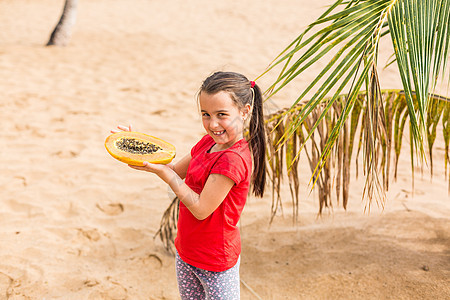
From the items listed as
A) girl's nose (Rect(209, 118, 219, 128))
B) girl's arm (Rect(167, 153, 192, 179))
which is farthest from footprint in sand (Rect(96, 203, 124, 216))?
girl's nose (Rect(209, 118, 219, 128))

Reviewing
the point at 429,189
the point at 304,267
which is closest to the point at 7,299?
the point at 304,267

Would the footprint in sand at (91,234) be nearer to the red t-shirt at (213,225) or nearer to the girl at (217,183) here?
the girl at (217,183)

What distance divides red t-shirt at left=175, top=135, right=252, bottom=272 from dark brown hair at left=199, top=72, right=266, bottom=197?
7 centimetres

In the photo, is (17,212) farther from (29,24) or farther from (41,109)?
(29,24)

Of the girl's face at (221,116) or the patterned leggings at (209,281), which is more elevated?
the girl's face at (221,116)

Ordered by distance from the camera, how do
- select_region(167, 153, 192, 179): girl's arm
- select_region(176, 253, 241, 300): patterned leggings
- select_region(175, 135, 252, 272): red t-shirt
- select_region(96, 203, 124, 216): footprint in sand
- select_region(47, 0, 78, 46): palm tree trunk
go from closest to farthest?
select_region(175, 135, 252, 272): red t-shirt < select_region(176, 253, 241, 300): patterned leggings < select_region(167, 153, 192, 179): girl's arm < select_region(96, 203, 124, 216): footprint in sand < select_region(47, 0, 78, 46): palm tree trunk

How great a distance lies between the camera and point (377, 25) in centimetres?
165

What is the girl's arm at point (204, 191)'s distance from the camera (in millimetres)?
1611

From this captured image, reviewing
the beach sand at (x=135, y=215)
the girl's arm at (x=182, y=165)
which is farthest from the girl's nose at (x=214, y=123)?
the beach sand at (x=135, y=215)

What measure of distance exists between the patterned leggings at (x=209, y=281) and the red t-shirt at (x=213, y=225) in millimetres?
49

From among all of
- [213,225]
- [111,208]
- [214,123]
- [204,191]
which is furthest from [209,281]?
[111,208]

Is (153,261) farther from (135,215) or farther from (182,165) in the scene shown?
(182,165)

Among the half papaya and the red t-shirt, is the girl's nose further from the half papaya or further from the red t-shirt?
the half papaya

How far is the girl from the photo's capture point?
1.62m
